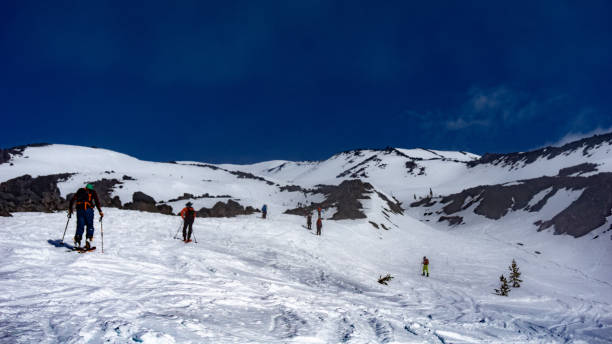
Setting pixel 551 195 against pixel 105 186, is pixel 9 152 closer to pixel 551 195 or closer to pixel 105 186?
pixel 105 186

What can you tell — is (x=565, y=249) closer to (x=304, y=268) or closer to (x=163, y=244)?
(x=304, y=268)

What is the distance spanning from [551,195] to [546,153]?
47.7m

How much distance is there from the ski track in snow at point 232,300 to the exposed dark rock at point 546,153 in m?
78.5

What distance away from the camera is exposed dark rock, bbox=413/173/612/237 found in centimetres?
3531

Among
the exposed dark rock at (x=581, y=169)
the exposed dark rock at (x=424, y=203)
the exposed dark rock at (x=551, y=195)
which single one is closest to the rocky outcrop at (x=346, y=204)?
the exposed dark rock at (x=551, y=195)

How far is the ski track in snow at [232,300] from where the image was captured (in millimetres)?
5215

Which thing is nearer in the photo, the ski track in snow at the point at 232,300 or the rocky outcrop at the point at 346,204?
the ski track in snow at the point at 232,300

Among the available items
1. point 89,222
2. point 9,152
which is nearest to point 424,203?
point 89,222

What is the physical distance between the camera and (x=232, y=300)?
7.43 meters

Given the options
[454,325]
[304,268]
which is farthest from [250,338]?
[304,268]

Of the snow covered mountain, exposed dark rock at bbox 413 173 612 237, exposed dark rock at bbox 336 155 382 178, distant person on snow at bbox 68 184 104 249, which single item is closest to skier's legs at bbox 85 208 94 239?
distant person on snow at bbox 68 184 104 249

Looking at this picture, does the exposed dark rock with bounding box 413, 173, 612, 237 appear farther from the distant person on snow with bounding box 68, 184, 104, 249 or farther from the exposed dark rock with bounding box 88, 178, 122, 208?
the exposed dark rock with bounding box 88, 178, 122, 208

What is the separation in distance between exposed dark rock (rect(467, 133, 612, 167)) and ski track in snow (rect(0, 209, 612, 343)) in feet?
258

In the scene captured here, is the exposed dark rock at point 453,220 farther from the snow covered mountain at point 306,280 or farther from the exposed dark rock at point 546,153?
the exposed dark rock at point 546,153
